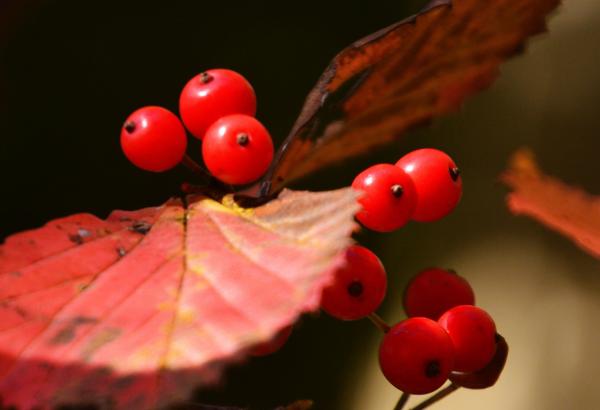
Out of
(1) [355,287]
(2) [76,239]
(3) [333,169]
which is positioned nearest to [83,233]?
(2) [76,239]

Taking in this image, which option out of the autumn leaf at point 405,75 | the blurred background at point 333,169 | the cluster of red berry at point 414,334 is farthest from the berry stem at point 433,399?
the blurred background at point 333,169

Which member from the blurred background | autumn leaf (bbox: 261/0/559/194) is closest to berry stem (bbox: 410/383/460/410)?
autumn leaf (bbox: 261/0/559/194)

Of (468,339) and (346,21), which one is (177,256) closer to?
(468,339)

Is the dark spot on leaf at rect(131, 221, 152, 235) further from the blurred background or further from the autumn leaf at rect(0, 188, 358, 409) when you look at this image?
the blurred background

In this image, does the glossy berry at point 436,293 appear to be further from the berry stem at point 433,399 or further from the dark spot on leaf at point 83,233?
the dark spot on leaf at point 83,233

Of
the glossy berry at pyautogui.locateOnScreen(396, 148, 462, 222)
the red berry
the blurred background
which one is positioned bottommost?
the blurred background

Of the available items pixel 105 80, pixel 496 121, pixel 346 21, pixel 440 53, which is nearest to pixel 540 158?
pixel 496 121
